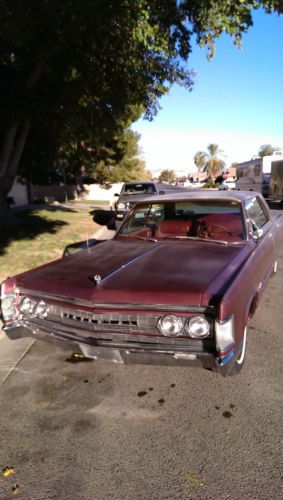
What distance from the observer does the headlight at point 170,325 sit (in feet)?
8.64

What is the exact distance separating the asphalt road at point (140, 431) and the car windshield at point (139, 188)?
10.6m

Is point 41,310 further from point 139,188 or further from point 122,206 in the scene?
point 139,188

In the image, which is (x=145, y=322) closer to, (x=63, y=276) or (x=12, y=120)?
(x=63, y=276)

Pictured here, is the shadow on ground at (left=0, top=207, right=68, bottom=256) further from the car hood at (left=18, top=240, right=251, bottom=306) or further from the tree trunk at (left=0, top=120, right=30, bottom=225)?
the car hood at (left=18, top=240, right=251, bottom=306)

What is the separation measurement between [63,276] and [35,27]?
5.19 meters

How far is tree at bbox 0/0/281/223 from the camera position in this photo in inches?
227

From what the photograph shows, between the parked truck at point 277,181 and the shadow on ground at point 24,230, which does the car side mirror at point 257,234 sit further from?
the parked truck at point 277,181

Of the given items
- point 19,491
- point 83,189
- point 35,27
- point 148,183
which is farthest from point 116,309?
point 83,189

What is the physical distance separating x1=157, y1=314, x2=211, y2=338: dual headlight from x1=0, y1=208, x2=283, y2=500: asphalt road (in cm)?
67

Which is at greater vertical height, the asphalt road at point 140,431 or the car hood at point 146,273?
the car hood at point 146,273

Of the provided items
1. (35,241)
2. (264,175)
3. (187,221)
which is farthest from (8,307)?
(264,175)

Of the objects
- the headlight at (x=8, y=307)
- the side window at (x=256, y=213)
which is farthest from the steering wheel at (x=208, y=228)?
the headlight at (x=8, y=307)

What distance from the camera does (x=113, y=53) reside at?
27.1 ft

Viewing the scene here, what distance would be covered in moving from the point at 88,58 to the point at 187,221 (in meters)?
5.82
